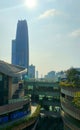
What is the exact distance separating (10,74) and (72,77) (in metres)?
19.5

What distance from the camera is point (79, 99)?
140ft

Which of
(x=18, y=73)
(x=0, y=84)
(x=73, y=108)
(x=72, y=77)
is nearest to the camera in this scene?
(x=73, y=108)

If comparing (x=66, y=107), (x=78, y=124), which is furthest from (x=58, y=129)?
(x=78, y=124)

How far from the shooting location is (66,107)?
61.4 meters

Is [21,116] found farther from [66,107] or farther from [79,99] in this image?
[79,99]

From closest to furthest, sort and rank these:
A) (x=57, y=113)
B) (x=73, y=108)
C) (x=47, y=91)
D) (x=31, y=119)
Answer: (x=73, y=108) < (x=31, y=119) < (x=57, y=113) < (x=47, y=91)

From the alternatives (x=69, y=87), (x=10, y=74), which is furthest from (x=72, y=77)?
(x=10, y=74)

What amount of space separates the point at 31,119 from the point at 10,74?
444 inches

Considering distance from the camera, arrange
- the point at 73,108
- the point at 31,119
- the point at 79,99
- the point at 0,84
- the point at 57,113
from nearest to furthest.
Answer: the point at 79,99
the point at 73,108
the point at 31,119
the point at 0,84
the point at 57,113

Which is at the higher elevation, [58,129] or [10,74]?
[10,74]

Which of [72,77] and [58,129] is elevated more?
[72,77]

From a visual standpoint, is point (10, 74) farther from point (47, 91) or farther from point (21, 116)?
point (47, 91)

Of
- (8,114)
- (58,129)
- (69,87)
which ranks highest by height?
(69,87)

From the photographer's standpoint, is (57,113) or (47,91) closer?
(57,113)
